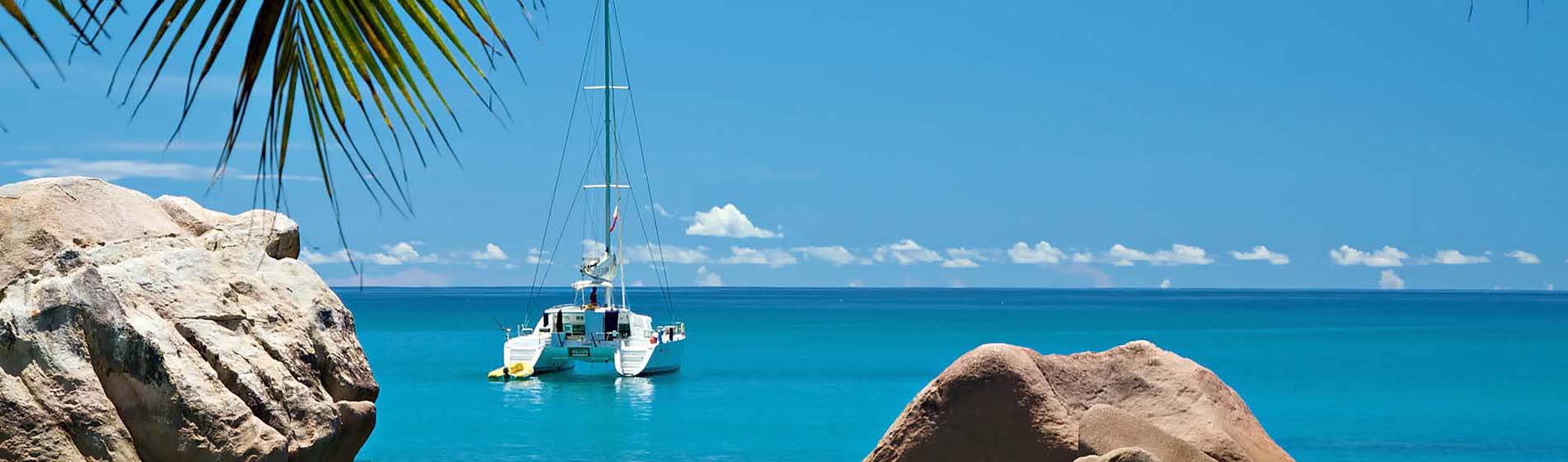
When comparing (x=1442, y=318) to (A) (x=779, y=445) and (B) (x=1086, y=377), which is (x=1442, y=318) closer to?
(A) (x=779, y=445)

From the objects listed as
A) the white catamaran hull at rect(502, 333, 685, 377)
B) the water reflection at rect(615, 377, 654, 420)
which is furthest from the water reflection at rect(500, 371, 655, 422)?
the white catamaran hull at rect(502, 333, 685, 377)

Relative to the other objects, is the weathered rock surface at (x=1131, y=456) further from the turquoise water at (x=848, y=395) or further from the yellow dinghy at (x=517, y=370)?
the yellow dinghy at (x=517, y=370)

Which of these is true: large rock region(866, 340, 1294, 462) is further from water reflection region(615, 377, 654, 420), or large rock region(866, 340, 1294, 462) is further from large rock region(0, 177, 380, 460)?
water reflection region(615, 377, 654, 420)

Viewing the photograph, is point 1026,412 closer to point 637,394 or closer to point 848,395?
point 637,394

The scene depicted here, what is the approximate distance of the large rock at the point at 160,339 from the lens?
35.8 feet

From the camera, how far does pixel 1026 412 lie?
12.3 metres

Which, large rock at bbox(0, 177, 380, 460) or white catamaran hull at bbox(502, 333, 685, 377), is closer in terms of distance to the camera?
large rock at bbox(0, 177, 380, 460)

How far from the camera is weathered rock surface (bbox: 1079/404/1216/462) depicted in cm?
1181

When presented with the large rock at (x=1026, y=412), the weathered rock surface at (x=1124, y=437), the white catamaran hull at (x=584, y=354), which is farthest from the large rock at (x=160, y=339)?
the white catamaran hull at (x=584, y=354)

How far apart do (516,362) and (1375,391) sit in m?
26.7

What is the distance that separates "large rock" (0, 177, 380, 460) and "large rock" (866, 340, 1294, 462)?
4610 millimetres

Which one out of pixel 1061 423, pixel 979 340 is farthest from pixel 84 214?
pixel 979 340

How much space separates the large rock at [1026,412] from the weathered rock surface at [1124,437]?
5.2 inches

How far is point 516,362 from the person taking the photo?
5081cm
